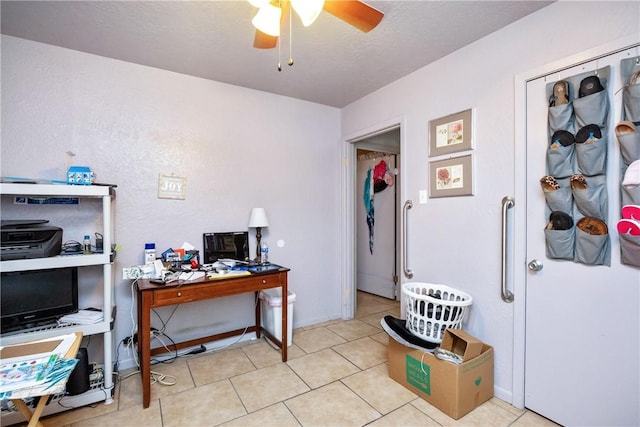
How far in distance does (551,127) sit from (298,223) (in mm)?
2217

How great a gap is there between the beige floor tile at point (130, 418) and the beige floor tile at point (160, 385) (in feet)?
0.24

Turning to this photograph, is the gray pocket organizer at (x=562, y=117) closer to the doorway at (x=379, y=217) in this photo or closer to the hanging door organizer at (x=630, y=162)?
the hanging door organizer at (x=630, y=162)

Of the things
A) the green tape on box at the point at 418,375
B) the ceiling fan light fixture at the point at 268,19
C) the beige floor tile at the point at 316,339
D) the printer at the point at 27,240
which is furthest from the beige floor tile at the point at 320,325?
the ceiling fan light fixture at the point at 268,19

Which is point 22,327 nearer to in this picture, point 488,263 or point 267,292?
point 267,292

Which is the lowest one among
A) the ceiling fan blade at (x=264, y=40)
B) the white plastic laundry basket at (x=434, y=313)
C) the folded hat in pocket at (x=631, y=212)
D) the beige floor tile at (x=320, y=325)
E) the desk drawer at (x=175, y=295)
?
the beige floor tile at (x=320, y=325)

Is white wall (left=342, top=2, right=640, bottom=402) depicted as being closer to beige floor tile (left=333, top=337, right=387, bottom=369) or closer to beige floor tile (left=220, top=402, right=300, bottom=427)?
beige floor tile (left=333, top=337, right=387, bottom=369)

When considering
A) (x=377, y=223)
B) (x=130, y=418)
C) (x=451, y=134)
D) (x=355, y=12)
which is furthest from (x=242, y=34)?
(x=377, y=223)

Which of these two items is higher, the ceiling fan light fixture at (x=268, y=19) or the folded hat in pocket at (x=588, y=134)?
the ceiling fan light fixture at (x=268, y=19)

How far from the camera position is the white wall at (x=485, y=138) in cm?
162

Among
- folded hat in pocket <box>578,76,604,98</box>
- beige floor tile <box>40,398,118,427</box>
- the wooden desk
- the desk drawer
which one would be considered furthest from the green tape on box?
beige floor tile <box>40,398,118,427</box>

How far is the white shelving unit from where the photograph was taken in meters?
1.65

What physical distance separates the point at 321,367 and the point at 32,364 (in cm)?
174

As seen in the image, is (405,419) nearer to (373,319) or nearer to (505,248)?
(505,248)

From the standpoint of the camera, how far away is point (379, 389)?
6.66 feet
